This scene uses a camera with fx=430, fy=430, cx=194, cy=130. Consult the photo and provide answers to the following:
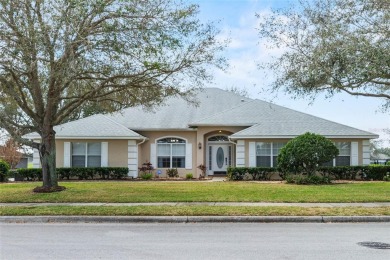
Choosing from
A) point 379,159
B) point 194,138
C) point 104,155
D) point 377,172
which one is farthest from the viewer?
point 379,159

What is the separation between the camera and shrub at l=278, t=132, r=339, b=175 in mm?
21406

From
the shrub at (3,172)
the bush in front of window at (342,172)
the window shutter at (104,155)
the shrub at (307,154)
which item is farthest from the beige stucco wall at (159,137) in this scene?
the shrub at (307,154)

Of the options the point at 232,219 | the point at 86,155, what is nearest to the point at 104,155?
the point at 86,155

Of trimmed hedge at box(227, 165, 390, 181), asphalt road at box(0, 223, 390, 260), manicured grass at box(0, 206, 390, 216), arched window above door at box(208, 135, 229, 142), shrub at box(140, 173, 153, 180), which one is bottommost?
asphalt road at box(0, 223, 390, 260)

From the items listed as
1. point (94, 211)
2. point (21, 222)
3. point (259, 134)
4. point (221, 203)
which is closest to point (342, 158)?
point (259, 134)

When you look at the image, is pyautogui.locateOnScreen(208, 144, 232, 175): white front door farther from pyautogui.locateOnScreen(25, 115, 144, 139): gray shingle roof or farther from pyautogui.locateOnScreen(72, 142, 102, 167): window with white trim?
pyautogui.locateOnScreen(72, 142, 102, 167): window with white trim

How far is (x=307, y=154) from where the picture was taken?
21359 mm

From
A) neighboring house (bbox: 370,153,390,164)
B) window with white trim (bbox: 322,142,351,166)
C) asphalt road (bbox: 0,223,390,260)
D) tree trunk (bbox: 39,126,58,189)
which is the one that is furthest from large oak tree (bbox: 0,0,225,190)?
neighboring house (bbox: 370,153,390,164)

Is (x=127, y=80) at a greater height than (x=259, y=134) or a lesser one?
greater

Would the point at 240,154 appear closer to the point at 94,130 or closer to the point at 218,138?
the point at 218,138

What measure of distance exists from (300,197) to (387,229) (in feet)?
16.1

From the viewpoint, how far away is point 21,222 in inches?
446

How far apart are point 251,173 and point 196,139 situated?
4.48m

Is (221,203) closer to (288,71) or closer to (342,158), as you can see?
(288,71)
